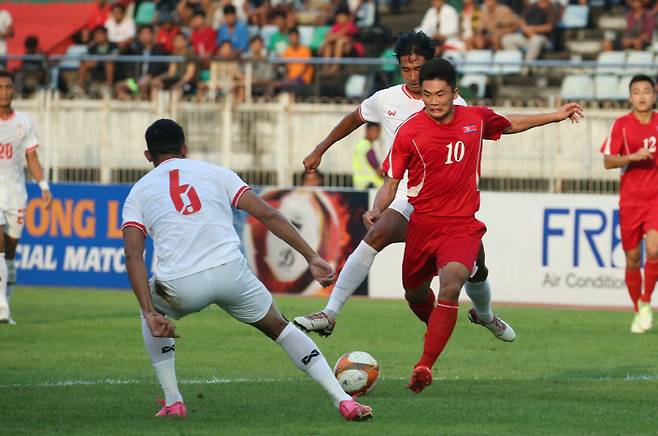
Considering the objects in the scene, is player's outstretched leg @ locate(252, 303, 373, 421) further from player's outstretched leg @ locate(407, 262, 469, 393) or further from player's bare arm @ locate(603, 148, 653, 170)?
player's bare arm @ locate(603, 148, 653, 170)

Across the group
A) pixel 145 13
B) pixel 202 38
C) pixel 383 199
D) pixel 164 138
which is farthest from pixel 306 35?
pixel 164 138

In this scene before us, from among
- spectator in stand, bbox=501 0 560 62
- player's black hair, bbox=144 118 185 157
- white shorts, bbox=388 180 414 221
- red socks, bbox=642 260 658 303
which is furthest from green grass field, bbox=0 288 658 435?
spectator in stand, bbox=501 0 560 62

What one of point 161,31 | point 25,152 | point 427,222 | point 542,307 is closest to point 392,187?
point 427,222

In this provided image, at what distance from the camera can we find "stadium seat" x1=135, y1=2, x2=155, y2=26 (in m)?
28.1

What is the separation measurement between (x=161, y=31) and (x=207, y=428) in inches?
731

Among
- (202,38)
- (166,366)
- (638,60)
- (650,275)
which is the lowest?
(650,275)

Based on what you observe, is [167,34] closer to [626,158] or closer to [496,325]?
[626,158]

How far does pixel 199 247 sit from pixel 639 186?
8.18m

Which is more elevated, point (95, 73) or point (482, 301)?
point (95, 73)

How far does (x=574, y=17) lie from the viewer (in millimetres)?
24297

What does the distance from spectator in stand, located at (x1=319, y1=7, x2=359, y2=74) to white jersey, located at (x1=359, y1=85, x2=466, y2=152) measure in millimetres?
12161

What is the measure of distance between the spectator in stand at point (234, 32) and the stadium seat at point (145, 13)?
3.39 m

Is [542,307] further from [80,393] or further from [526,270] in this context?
[80,393]

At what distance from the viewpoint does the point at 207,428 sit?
27.1 ft
